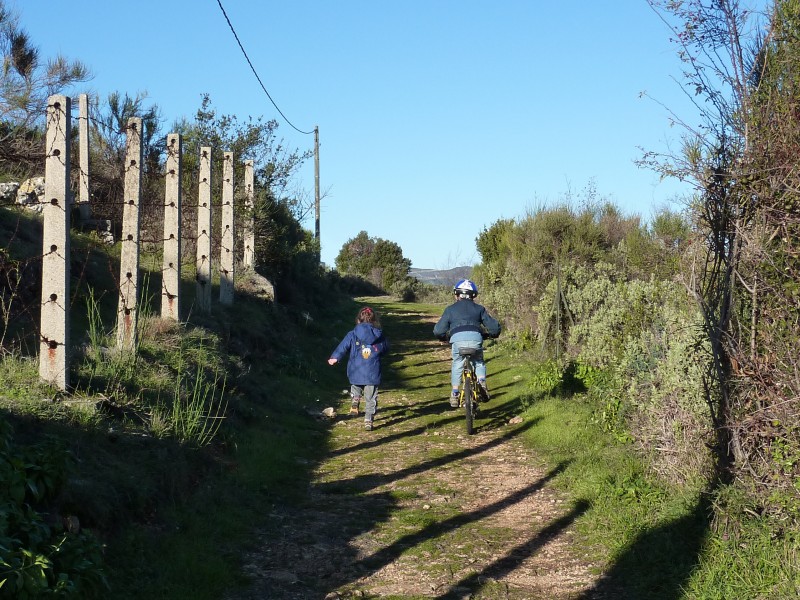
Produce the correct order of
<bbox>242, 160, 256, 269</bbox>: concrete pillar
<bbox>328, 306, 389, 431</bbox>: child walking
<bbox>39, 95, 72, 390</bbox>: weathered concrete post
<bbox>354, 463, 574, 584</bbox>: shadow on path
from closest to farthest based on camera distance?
<bbox>354, 463, 574, 584</bbox>: shadow on path, <bbox>39, 95, 72, 390</bbox>: weathered concrete post, <bbox>328, 306, 389, 431</bbox>: child walking, <bbox>242, 160, 256, 269</bbox>: concrete pillar

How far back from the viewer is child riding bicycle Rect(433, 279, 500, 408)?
11.9 metres

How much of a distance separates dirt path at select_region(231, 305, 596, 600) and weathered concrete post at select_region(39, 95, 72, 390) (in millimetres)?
2514

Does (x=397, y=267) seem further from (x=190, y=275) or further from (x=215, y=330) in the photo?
(x=215, y=330)

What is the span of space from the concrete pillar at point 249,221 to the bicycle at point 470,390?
930cm

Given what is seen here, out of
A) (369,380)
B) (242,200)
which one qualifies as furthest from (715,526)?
(242,200)

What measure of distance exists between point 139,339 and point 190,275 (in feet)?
27.4

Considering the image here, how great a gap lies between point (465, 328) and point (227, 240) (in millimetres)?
6752

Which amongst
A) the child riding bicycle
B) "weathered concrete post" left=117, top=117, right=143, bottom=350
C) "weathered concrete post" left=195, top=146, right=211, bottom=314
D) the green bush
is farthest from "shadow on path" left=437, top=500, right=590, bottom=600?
"weathered concrete post" left=195, top=146, right=211, bottom=314

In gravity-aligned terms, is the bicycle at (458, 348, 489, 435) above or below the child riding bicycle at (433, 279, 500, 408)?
below

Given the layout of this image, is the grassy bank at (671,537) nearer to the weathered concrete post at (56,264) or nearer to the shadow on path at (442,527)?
the shadow on path at (442,527)

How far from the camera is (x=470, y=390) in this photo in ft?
37.4

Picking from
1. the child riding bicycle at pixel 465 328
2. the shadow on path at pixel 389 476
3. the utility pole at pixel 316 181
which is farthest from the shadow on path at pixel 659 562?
the utility pole at pixel 316 181

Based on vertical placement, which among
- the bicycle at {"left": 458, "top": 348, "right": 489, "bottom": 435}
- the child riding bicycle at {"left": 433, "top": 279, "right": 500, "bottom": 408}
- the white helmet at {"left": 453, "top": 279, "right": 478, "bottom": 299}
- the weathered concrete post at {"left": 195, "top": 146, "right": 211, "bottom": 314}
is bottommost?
the bicycle at {"left": 458, "top": 348, "right": 489, "bottom": 435}

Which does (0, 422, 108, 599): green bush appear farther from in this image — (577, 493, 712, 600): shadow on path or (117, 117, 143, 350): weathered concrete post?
(117, 117, 143, 350): weathered concrete post
